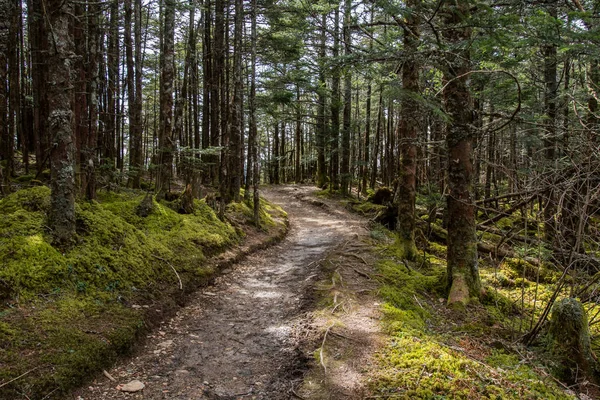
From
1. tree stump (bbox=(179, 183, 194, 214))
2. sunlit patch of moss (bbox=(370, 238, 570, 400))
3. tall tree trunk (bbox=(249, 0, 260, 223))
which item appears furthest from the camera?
tall tree trunk (bbox=(249, 0, 260, 223))

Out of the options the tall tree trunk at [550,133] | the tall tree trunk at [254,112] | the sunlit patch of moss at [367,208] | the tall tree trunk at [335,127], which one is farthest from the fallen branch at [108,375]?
the tall tree trunk at [335,127]

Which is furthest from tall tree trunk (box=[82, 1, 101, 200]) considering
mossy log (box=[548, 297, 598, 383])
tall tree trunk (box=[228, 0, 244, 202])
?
mossy log (box=[548, 297, 598, 383])

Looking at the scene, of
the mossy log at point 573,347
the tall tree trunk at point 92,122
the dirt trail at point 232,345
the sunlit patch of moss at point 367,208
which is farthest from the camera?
the sunlit patch of moss at point 367,208

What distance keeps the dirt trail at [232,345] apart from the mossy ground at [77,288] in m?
0.31

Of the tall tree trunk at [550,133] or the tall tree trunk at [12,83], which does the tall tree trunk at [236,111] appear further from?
the tall tree trunk at [550,133]

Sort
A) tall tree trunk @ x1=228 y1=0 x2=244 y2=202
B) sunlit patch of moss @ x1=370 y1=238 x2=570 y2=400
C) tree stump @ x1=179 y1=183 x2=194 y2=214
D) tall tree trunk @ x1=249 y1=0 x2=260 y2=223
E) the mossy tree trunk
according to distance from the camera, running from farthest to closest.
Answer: tall tree trunk @ x1=228 y1=0 x2=244 y2=202 < tall tree trunk @ x1=249 y1=0 x2=260 y2=223 < tree stump @ x1=179 y1=183 x2=194 y2=214 < the mossy tree trunk < sunlit patch of moss @ x1=370 y1=238 x2=570 y2=400

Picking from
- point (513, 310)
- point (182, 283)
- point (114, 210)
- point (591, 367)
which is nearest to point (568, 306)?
point (591, 367)

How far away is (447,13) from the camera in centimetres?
612

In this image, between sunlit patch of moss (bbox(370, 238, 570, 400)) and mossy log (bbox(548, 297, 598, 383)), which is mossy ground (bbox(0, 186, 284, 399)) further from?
mossy log (bbox(548, 297, 598, 383))

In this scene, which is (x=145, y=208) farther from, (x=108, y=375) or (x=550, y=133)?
(x=550, y=133)

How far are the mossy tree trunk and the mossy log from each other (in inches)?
71.1

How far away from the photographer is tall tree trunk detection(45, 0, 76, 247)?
542 cm

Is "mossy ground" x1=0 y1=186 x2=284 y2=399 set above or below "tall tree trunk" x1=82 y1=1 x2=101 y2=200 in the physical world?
below

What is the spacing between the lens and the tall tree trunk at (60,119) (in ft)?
17.8
